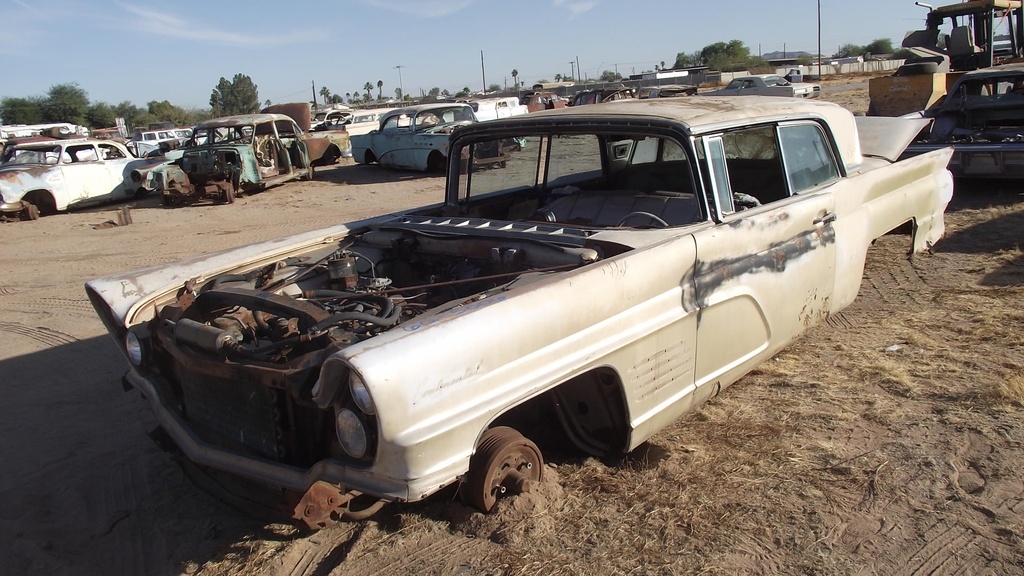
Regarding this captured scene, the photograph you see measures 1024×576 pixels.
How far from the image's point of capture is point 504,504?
110 inches

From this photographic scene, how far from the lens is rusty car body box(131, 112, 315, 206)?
42.8 feet

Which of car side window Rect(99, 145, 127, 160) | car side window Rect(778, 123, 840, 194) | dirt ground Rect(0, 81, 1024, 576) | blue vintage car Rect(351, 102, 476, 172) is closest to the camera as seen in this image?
dirt ground Rect(0, 81, 1024, 576)

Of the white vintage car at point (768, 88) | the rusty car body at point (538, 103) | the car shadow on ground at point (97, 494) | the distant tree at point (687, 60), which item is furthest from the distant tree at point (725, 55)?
the car shadow on ground at point (97, 494)

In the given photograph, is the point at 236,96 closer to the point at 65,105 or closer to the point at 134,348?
the point at 65,105

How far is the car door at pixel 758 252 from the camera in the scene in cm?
328

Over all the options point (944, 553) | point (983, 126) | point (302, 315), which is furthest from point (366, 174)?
point (944, 553)

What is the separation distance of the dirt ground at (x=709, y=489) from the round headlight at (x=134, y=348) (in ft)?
1.97

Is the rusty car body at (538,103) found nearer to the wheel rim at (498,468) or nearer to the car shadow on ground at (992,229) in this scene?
the car shadow on ground at (992,229)

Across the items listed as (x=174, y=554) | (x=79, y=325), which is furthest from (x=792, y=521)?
(x=79, y=325)

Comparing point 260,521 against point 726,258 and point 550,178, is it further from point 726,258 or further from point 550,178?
point 550,178

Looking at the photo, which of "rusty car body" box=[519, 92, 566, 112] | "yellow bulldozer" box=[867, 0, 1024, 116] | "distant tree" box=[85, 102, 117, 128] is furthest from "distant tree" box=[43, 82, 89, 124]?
"yellow bulldozer" box=[867, 0, 1024, 116]

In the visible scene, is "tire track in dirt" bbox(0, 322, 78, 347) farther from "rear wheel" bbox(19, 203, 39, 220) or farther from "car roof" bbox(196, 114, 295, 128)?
"car roof" bbox(196, 114, 295, 128)

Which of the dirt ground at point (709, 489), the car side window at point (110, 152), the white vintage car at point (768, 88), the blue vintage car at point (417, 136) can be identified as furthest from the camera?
the white vintage car at point (768, 88)

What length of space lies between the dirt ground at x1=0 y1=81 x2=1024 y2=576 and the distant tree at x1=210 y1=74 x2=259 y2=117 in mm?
62205
